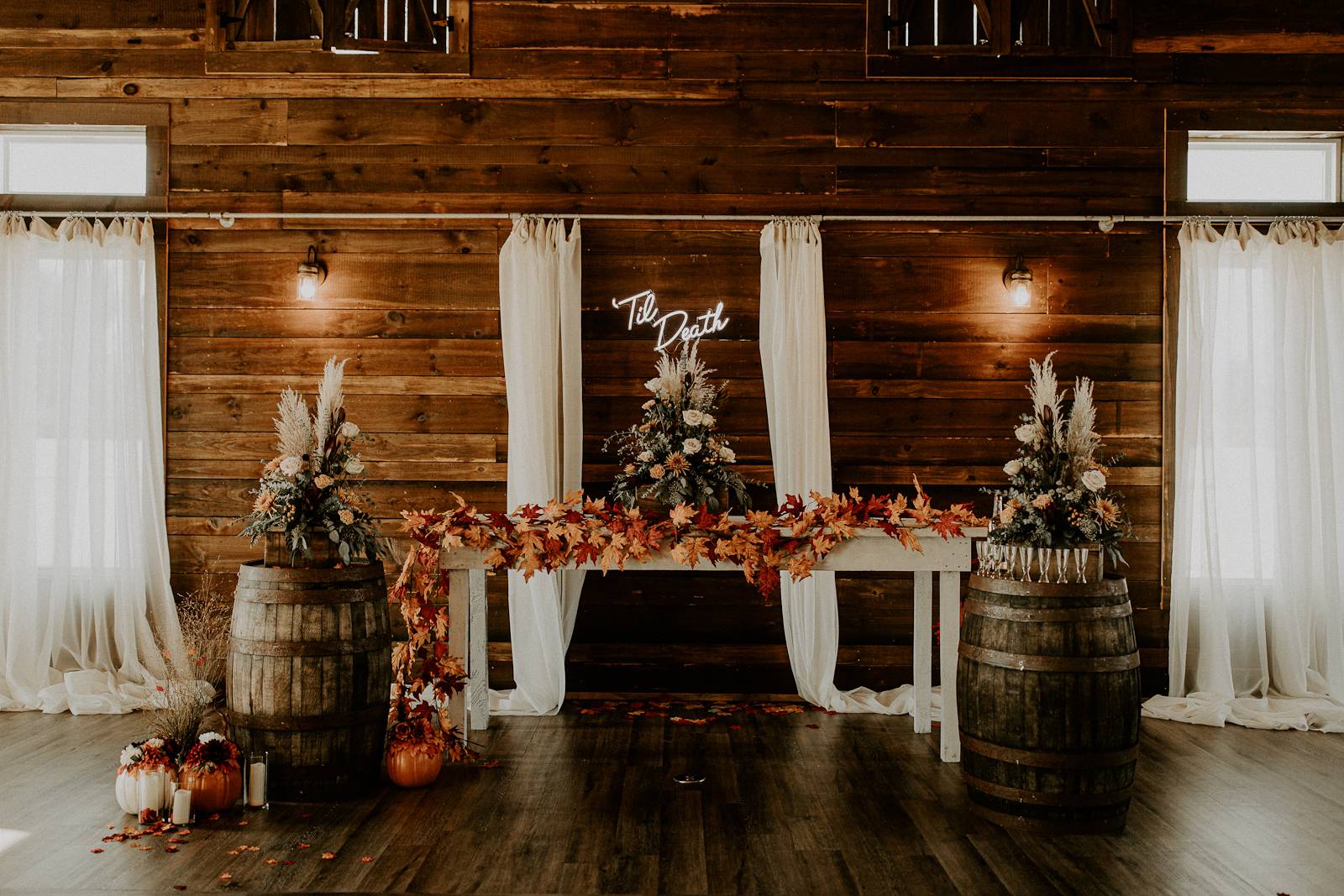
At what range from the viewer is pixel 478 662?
4.50 meters

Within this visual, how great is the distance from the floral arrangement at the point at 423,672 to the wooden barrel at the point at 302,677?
0.70 ft

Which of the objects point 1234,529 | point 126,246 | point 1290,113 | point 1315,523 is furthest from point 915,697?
point 126,246

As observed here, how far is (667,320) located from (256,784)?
119 inches

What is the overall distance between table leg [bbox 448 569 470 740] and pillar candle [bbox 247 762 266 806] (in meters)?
0.83

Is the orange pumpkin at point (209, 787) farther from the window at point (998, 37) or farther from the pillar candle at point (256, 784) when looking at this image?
the window at point (998, 37)

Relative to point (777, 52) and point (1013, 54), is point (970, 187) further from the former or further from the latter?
point (777, 52)

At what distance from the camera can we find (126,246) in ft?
16.7

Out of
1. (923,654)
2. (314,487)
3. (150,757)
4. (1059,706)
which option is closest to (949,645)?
(923,654)

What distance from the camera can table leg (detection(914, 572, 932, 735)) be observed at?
445cm

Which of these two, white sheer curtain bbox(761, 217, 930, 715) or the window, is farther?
the window

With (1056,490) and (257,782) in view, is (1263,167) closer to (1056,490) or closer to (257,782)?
(1056,490)

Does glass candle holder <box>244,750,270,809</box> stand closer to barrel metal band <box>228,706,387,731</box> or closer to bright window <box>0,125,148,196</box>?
barrel metal band <box>228,706,387,731</box>

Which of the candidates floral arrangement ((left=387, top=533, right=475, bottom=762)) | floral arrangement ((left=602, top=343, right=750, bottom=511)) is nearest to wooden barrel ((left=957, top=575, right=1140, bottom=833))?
floral arrangement ((left=602, top=343, right=750, bottom=511))

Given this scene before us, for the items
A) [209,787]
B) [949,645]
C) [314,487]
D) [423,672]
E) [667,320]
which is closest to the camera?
[209,787]
